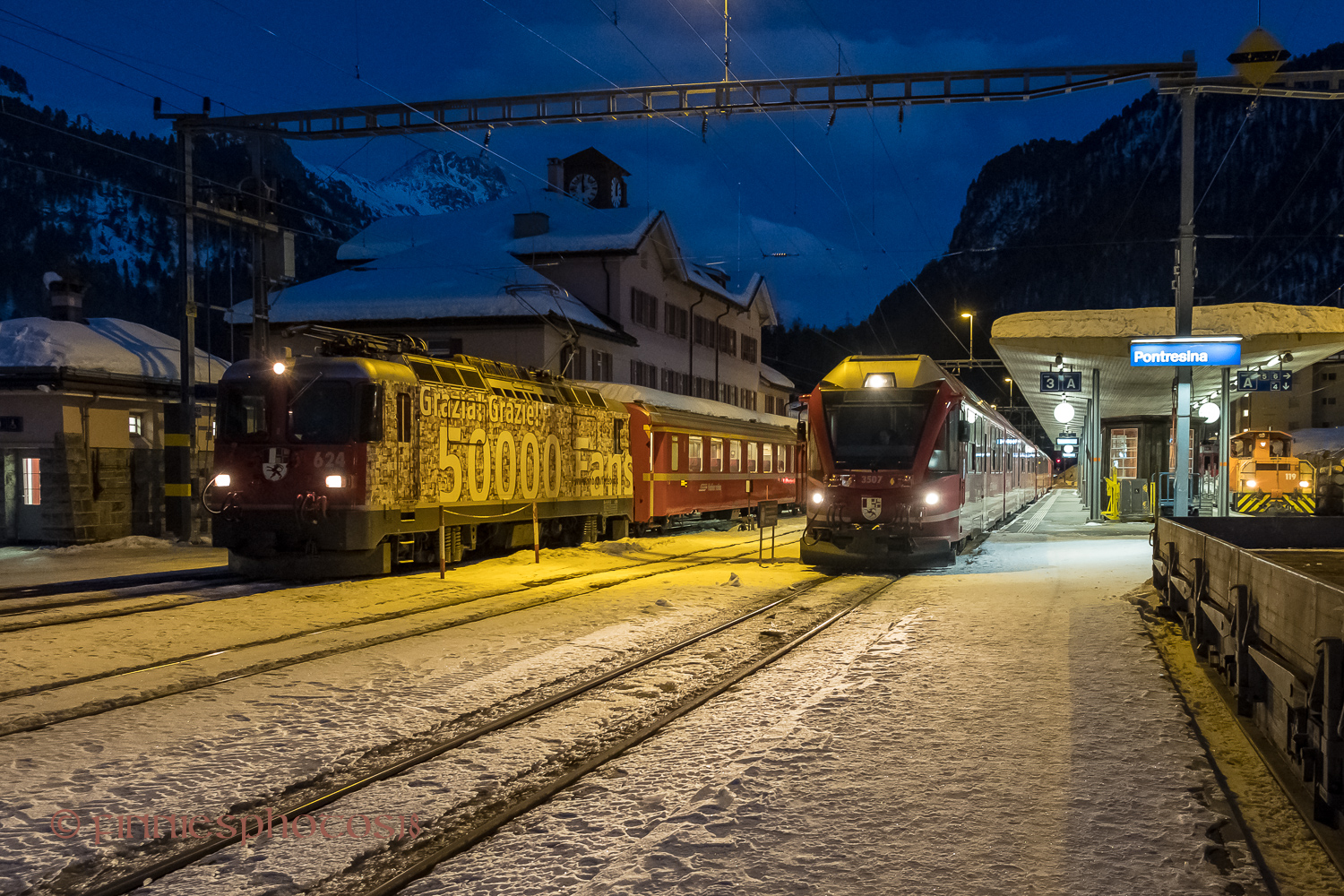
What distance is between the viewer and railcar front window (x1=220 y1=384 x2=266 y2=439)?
14523 mm

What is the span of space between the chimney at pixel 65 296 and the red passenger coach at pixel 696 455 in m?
11.6

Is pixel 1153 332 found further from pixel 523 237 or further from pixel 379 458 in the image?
pixel 523 237

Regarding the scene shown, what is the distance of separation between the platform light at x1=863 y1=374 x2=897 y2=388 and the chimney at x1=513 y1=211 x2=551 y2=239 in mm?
25745

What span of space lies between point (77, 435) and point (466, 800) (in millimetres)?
18548

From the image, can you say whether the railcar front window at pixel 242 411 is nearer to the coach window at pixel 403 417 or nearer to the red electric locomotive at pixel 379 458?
the red electric locomotive at pixel 379 458

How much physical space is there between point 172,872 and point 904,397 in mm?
13242

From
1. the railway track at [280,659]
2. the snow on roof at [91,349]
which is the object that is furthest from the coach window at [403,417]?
the snow on roof at [91,349]

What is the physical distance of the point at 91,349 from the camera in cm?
2100

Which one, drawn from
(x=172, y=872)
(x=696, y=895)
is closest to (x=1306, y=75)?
(x=696, y=895)

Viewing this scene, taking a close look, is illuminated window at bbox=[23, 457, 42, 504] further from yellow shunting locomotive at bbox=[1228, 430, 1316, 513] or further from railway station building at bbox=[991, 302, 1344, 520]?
yellow shunting locomotive at bbox=[1228, 430, 1316, 513]

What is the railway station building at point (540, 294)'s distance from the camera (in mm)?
33562

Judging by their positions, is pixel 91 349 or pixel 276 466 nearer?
pixel 276 466

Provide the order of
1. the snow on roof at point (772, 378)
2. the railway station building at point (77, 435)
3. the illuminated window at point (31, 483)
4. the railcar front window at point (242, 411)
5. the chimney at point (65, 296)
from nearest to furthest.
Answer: the railcar front window at point (242, 411) → the railway station building at point (77, 435) → the illuminated window at point (31, 483) → the chimney at point (65, 296) → the snow on roof at point (772, 378)

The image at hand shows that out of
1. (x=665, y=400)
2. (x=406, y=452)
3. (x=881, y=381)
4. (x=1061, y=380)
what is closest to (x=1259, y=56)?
(x=881, y=381)
